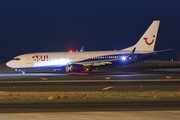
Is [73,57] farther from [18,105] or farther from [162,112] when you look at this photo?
[162,112]

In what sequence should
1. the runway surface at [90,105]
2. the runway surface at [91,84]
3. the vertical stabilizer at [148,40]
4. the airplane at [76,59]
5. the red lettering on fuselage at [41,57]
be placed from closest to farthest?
the runway surface at [90,105], the runway surface at [91,84], the airplane at [76,59], the red lettering on fuselage at [41,57], the vertical stabilizer at [148,40]

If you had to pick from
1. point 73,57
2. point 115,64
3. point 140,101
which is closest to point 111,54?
point 115,64

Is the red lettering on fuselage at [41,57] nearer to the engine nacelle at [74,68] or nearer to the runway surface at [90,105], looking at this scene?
the engine nacelle at [74,68]

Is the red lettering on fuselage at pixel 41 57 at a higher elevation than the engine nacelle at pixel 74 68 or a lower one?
higher

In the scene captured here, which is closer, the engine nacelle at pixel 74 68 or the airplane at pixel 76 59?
the engine nacelle at pixel 74 68

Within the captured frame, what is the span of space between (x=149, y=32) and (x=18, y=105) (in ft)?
138

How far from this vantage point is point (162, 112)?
43.8 feet

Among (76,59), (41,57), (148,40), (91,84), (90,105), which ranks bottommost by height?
(90,105)

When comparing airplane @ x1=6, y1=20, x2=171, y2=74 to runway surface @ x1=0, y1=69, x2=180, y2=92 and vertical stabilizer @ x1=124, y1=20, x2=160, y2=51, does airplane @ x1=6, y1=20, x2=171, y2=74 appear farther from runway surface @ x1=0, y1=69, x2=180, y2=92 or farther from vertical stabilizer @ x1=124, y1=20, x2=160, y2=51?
runway surface @ x1=0, y1=69, x2=180, y2=92

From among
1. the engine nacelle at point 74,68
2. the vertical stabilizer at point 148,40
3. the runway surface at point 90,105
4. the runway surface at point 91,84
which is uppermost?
the vertical stabilizer at point 148,40

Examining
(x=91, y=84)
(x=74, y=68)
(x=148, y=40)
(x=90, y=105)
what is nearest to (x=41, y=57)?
(x=74, y=68)

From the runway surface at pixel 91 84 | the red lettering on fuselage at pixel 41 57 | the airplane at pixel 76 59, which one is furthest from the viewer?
the red lettering on fuselage at pixel 41 57

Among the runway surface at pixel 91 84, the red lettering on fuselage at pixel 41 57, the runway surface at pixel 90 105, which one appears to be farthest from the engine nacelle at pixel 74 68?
the runway surface at pixel 90 105

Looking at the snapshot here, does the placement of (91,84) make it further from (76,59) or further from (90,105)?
(76,59)
